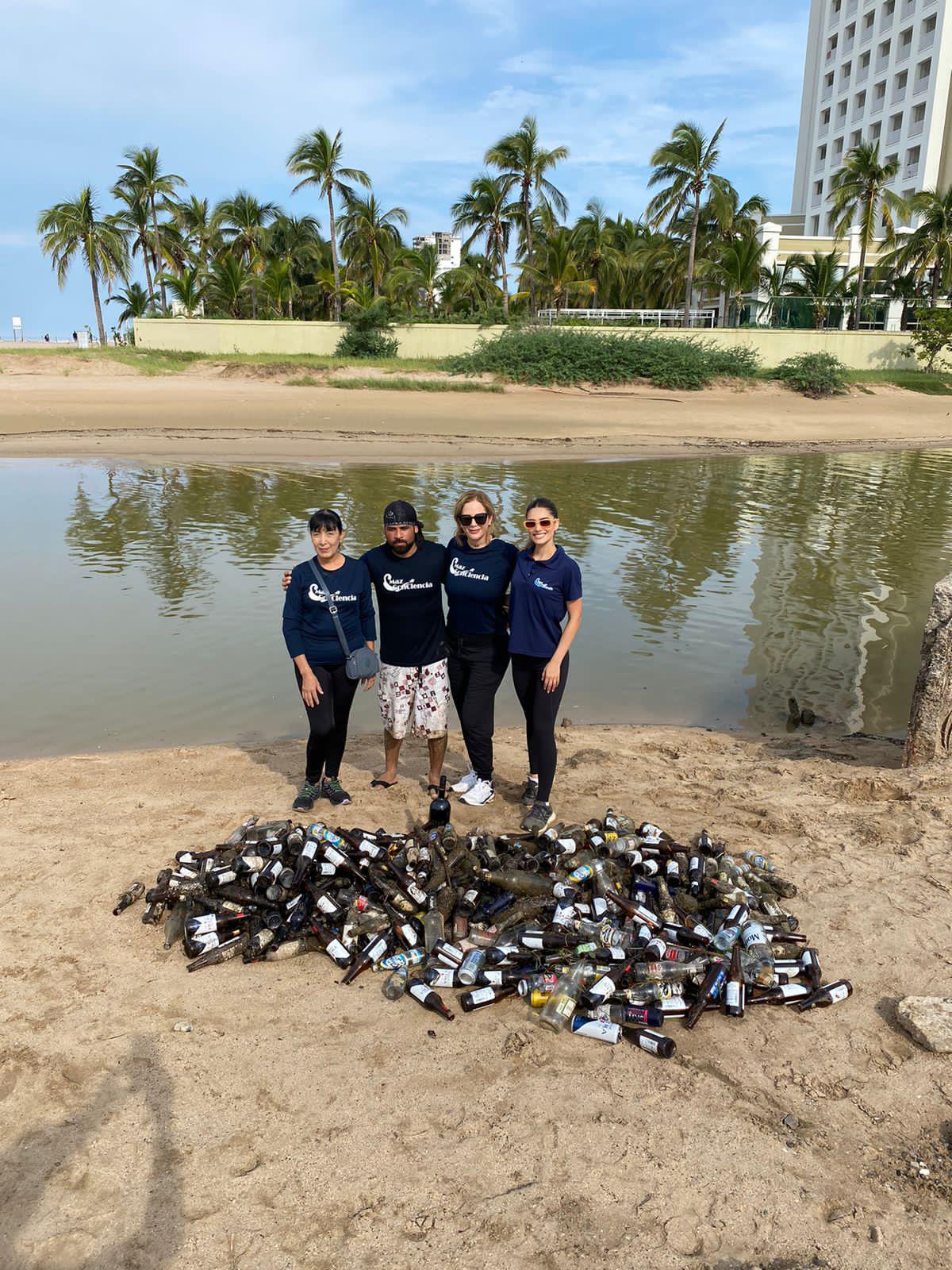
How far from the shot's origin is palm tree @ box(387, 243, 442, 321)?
40938 mm

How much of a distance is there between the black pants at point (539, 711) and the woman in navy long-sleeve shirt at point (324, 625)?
100cm

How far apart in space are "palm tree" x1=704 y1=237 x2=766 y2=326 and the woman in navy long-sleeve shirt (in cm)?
4174

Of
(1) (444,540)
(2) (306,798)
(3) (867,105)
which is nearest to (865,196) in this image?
(3) (867,105)

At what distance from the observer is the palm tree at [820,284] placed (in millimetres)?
43156

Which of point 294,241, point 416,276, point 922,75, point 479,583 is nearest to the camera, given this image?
point 479,583

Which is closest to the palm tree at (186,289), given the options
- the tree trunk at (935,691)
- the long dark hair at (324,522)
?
the long dark hair at (324,522)

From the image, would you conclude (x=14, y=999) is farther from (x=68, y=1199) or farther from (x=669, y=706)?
(x=669, y=706)

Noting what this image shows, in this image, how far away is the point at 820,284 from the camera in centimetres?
4312

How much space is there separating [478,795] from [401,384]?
93.3ft

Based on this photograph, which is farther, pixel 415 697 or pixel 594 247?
pixel 594 247

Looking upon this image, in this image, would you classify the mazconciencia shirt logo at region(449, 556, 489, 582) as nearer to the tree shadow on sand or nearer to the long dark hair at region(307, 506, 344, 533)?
the long dark hair at region(307, 506, 344, 533)

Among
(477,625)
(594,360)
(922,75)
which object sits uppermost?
(922,75)

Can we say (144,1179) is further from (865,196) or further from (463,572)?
(865,196)

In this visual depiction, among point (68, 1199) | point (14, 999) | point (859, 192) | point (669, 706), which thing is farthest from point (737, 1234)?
point (859, 192)
